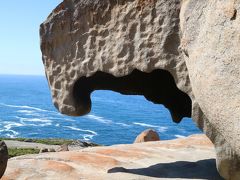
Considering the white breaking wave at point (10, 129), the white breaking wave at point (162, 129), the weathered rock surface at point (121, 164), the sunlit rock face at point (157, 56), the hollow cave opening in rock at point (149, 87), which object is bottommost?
the white breaking wave at point (162, 129)

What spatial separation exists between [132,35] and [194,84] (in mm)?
1400

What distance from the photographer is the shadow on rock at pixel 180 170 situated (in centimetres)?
622

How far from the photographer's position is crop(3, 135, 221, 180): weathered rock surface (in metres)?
6.21

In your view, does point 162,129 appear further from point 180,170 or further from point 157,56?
point 157,56

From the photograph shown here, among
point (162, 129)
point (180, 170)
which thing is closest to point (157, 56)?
point (180, 170)

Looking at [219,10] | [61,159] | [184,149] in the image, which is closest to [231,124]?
[219,10]

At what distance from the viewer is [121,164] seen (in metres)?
6.81

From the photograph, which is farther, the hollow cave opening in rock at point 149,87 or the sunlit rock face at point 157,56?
the hollow cave opening in rock at point 149,87

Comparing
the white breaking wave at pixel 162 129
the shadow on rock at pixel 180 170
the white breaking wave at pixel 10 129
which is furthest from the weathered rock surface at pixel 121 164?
the white breaking wave at pixel 162 129

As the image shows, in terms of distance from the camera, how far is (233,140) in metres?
3.98

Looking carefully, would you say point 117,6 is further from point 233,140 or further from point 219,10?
point 233,140

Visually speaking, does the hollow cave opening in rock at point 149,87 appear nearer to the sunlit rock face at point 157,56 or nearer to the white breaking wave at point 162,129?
the sunlit rock face at point 157,56

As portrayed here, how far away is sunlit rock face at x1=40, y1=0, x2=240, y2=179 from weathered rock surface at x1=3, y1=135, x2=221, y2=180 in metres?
0.81

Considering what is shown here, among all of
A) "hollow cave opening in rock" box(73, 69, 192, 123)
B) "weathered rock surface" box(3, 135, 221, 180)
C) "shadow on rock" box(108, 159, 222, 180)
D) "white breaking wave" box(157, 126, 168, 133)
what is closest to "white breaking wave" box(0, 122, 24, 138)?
"white breaking wave" box(157, 126, 168, 133)
